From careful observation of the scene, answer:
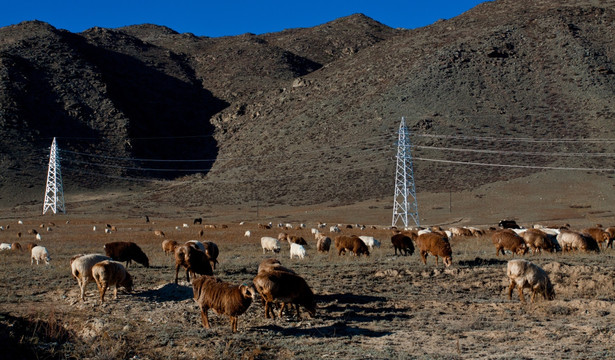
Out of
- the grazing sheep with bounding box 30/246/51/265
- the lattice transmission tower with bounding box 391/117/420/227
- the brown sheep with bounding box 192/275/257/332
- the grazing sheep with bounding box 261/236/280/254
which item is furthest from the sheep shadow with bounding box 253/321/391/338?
the lattice transmission tower with bounding box 391/117/420/227

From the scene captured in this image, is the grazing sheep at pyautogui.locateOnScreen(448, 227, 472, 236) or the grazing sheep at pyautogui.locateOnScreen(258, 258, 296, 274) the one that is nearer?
the grazing sheep at pyautogui.locateOnScreen(258, 258, 296, 274)

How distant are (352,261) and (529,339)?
1041 cm

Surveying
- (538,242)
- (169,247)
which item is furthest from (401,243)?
(169,247)

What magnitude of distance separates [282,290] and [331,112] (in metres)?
92.7

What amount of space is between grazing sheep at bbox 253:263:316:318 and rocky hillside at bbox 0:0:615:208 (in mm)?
65762

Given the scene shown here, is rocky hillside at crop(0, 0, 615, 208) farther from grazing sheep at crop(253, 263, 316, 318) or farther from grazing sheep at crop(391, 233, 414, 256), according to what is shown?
grazing sheep at crop(253, 263, 316, 318)

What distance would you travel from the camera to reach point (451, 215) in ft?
219

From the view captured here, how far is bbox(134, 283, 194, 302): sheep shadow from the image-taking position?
13.7 metres

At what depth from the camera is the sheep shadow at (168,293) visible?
45.0 feet

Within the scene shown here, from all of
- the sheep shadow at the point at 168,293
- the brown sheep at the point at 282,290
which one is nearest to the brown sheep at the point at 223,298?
the brown sheep at the point at 282,290

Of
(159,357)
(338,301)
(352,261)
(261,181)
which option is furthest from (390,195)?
(159,357)

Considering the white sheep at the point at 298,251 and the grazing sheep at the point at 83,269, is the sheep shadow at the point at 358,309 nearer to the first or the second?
the grazing sheep at the point at 83,269

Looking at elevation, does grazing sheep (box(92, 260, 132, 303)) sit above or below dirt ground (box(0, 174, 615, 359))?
above

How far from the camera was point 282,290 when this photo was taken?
12195mm
